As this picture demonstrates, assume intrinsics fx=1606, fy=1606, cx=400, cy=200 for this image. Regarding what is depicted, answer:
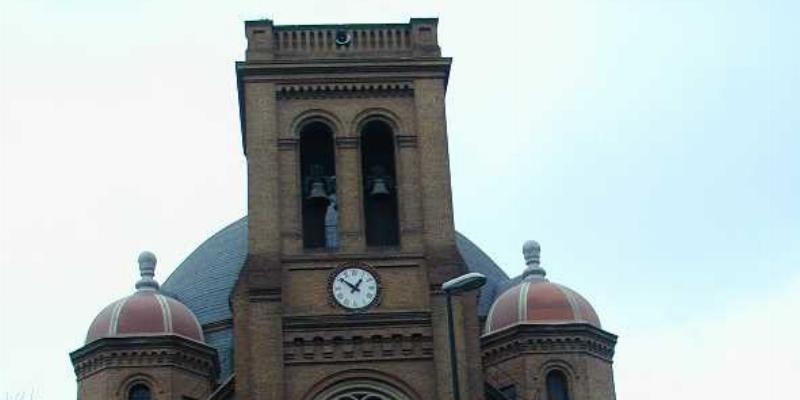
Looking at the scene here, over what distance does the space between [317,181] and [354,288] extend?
3.06 m

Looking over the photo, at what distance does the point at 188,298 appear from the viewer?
52.4m

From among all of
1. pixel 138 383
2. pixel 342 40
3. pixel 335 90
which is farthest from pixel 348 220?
pixel 138 383

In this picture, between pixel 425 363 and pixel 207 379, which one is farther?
pixel 207 379

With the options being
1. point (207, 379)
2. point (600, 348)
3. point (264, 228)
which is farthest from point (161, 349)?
point (600, 348)

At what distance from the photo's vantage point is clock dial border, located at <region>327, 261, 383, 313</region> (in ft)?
119

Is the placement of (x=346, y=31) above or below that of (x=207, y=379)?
above

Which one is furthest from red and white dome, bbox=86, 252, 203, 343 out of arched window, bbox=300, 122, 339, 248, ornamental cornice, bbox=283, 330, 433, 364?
ornamental cornice, bbox=283, 330, 433, 364

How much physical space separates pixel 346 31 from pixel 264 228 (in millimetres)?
5706

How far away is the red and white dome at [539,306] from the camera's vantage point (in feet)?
147

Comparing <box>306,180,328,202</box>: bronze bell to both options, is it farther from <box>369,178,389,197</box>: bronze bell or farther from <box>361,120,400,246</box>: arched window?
<box>369,178,389,197</box>: bronze bell

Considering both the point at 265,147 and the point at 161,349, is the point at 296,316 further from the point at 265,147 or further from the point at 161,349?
the point at 161,349

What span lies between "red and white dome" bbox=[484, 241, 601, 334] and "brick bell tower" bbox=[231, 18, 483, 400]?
6.88 meters

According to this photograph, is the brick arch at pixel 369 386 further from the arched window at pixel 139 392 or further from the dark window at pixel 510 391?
the arched window at pixel 139 392

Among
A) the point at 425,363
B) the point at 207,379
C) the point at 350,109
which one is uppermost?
the point at 350,109
